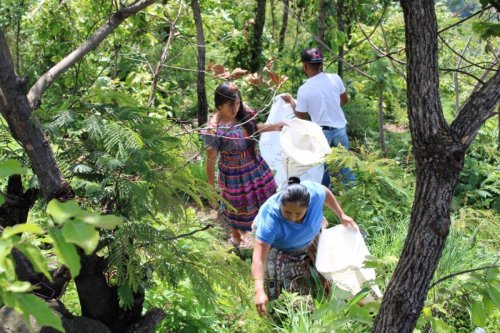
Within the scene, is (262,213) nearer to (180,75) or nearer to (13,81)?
(13,81)

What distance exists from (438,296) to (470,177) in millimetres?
2723

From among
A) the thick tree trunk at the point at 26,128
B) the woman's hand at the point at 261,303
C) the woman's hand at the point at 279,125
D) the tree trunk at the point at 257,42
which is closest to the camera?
the thick tree trunk at the point at 26,128

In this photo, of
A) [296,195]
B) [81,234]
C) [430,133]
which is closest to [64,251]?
[81,234]

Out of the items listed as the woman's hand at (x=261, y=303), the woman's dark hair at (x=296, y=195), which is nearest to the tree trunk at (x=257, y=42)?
the woman's dark hair at (x=296, y=195)

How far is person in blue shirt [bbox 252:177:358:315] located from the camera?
3621mm

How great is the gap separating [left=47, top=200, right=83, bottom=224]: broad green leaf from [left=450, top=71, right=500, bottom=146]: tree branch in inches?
47.7

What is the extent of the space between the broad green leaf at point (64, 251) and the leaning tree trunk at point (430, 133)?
118 cm

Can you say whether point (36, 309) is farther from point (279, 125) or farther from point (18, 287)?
point (279, 125)

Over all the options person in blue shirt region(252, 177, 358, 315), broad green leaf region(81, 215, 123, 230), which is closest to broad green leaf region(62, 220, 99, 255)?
broad green leaf region(81, 215, 123, 230)

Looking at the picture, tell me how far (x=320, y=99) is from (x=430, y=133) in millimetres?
3226

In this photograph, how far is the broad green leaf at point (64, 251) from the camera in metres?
1.15

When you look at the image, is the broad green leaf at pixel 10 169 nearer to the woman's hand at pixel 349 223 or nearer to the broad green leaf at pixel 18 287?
the broad green leaf at pixel 18 287

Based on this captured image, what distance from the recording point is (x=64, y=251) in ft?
3.80

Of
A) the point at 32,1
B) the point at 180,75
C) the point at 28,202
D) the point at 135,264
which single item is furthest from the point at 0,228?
the point at 180,75
